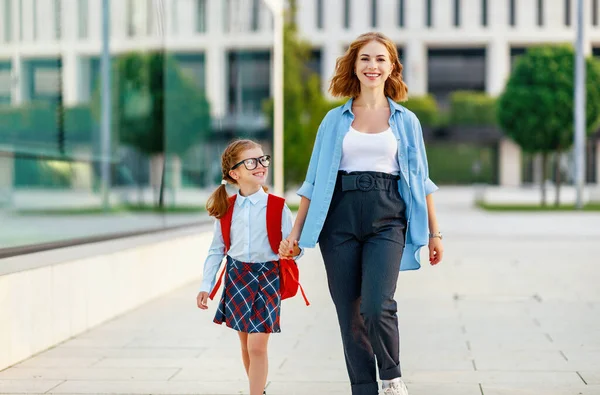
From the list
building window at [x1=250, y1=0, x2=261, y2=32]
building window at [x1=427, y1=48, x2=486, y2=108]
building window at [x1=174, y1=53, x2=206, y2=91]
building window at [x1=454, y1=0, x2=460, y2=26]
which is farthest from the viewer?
building window at [x1=427, y1=48, x2=486, y2=108]

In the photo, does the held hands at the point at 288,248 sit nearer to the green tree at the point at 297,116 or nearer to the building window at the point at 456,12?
the green tree at the point at 297,116

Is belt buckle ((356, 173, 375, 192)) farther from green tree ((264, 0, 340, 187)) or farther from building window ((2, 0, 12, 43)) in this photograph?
green tree ((264, 0, 340, 187))

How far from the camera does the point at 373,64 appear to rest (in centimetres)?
477

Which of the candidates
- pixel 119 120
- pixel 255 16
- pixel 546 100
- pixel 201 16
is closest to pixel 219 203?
pixel 119 120

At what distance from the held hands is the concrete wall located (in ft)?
7.39

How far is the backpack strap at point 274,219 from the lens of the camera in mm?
4766

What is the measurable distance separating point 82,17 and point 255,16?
8.36m

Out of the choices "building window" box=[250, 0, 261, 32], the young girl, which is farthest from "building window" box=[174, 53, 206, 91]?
the young girl

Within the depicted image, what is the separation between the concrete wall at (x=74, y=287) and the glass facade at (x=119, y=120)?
11.3 inches

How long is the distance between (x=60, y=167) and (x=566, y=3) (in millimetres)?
63375

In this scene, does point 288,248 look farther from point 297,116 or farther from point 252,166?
point 297,116

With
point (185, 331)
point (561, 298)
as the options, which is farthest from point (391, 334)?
point (561, 298)

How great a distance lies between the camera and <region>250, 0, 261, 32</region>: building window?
17.8 m

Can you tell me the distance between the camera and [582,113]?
112 ft
